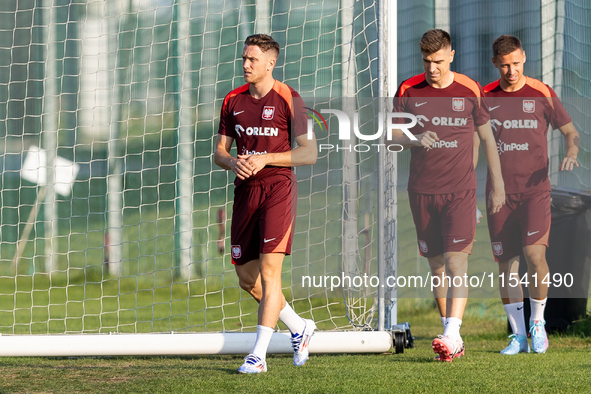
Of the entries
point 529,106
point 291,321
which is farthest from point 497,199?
point 291,321

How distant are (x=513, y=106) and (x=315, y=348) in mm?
2045

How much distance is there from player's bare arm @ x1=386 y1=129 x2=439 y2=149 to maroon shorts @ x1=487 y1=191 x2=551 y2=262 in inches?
31.0

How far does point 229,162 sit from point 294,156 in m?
0.35

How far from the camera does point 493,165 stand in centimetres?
388

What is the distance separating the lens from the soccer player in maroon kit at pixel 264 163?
10.7 ft

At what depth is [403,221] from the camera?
5.93m

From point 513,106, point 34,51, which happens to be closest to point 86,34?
point 34,51

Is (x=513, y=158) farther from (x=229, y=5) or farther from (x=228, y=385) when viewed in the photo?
(x=229, y=5)

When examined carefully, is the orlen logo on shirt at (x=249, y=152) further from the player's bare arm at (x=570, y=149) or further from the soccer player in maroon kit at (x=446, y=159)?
the player's bare arm at (x=570, y=149)

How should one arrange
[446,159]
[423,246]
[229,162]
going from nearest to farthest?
[229,162]
[446,159]
[423,246]

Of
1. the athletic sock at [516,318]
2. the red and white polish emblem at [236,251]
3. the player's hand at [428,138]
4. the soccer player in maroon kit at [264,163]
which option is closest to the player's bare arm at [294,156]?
the soccer player in maroon kit at [264,163]

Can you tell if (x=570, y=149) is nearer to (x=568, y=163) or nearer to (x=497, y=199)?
(x=568, y=163)

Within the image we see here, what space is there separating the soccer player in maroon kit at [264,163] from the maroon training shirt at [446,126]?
0.86m

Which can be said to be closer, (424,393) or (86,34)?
(424,393)
